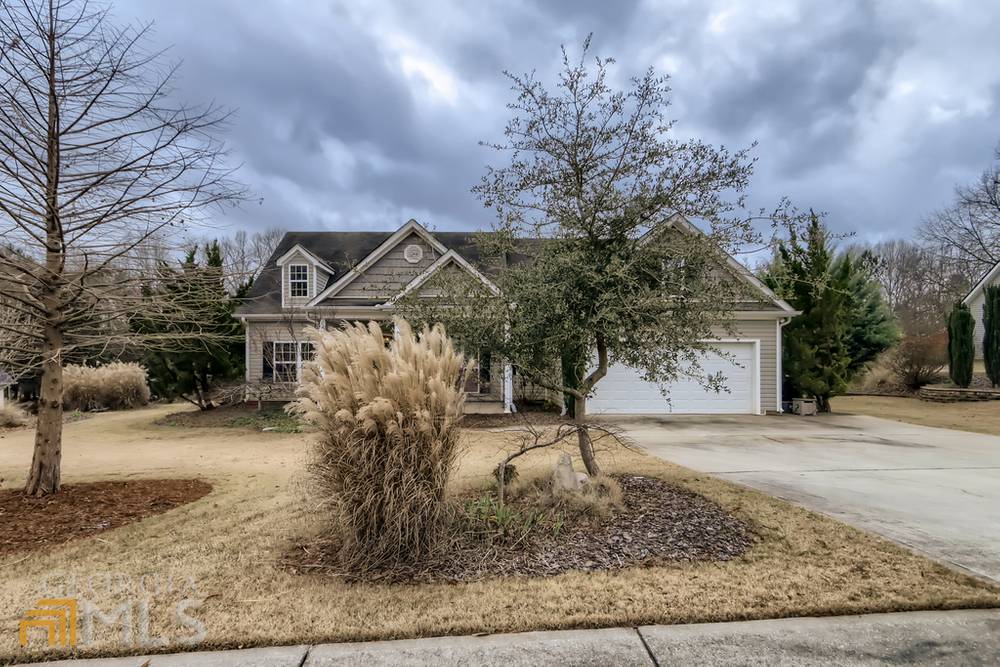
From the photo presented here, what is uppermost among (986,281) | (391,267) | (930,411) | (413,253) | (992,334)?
(413,253)

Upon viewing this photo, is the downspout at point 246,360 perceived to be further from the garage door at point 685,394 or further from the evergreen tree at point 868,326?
the evergreen tree at point 868,326

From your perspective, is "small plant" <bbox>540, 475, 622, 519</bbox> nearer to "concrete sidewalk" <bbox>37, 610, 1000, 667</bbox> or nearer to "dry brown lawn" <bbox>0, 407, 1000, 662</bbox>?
"dry brown lawn" <bbox>0, 407, 1000, 662</bbox>

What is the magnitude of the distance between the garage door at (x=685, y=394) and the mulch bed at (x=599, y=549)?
31.7 feet

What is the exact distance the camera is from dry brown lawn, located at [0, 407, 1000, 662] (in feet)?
9.43

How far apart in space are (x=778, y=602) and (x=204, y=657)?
316 centimetres

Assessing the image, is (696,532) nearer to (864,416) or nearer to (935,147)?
(864,416)

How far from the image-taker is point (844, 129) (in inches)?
570

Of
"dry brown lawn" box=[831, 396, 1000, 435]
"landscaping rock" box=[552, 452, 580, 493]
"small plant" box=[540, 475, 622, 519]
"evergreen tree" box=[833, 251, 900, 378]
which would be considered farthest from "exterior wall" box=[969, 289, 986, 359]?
"landscaping rock" box=[552, 452, 580, 493]

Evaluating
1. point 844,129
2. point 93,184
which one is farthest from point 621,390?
point 93,184

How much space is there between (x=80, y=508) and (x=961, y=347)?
24520 mm

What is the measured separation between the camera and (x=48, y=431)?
18.1ft

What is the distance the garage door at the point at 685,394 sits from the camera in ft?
47.3

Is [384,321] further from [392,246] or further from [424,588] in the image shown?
[424,588]

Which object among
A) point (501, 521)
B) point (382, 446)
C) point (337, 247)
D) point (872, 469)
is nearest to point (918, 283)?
point (872, 469)
